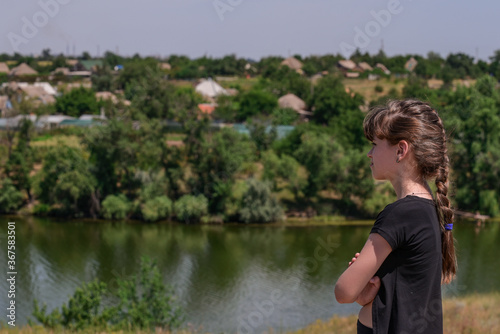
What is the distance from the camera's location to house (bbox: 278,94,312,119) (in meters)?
37.1

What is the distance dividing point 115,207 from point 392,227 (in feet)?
73.3

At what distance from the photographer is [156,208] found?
905 inches

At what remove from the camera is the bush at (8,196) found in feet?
78.3

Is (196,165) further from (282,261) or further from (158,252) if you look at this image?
(282,261)

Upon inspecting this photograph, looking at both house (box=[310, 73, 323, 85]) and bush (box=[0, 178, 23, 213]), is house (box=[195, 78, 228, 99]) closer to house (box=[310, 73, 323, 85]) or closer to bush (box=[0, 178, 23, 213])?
house (box=[310, 73, 323, 85])

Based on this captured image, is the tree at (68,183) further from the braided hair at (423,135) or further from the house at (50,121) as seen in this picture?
the braided hair at (423,135)

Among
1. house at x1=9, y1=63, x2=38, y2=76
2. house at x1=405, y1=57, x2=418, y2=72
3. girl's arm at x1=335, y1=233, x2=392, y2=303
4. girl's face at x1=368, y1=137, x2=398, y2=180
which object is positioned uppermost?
house at x1=405, y1=57, x2=418, y2=72

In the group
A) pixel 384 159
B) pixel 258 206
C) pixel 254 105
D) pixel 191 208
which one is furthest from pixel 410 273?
pixel 254 105

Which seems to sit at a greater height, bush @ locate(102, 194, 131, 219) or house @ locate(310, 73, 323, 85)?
house @ locate(310, 73, 323, 85)

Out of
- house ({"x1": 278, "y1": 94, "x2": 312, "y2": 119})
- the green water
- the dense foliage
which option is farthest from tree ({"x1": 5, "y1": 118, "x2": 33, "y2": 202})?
house ({"x1": 278, "y1": 94, "x2": 312, "y2": 119})

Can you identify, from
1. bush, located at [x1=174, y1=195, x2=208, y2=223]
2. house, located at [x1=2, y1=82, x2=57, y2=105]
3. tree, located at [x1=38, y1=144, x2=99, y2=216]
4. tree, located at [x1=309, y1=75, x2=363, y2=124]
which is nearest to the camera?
bush, located at [x1=174, y1=195, x2=208, y2=223]

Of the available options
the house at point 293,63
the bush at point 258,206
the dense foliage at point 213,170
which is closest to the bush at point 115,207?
the dense foliage at point 213,170

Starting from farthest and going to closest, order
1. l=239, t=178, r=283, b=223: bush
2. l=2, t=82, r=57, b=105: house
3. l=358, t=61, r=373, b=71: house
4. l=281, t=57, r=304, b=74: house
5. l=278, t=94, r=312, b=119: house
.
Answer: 1. l=281, t=57, r=304, b=74: house
2. l=358, t=61, r=373, b=71: house
3. l=2, t=82, r=57, b=105: house
4. l=278, t=94, r=312, b=119: house
5. l=239, t=178, r=283, b=223: bush

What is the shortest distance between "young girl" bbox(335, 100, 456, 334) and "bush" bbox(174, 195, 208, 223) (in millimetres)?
21156
